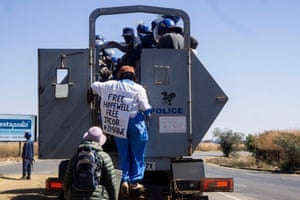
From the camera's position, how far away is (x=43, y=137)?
338 inches

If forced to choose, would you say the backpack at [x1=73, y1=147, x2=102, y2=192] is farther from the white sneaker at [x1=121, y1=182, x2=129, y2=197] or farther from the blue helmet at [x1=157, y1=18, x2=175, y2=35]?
the blue helmet at [x1=157, y1=18, x2=175, y2=35]

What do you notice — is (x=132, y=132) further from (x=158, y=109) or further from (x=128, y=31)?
(x=128, y=31)

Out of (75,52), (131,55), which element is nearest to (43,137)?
(75,52)

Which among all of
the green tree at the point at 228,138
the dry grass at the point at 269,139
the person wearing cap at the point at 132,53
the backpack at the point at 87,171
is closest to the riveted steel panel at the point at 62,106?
the person wearing cap at the point at 132,53

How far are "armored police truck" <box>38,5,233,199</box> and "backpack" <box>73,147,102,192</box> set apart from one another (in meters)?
2.20

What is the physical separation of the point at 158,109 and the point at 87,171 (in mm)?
2657

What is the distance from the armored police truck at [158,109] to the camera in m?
8.48

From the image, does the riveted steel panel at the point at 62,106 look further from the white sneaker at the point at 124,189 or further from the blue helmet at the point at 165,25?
the blue helmet at the point at 165,25

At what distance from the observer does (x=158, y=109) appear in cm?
862

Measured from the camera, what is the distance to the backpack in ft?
20.2

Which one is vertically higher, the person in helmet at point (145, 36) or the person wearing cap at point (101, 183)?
the person in helmet at point (145, 36)

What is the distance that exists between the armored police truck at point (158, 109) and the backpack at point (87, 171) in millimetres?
2202

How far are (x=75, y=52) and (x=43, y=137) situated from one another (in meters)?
1.30

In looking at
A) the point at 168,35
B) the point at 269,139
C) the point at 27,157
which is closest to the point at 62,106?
the point at 168,35
